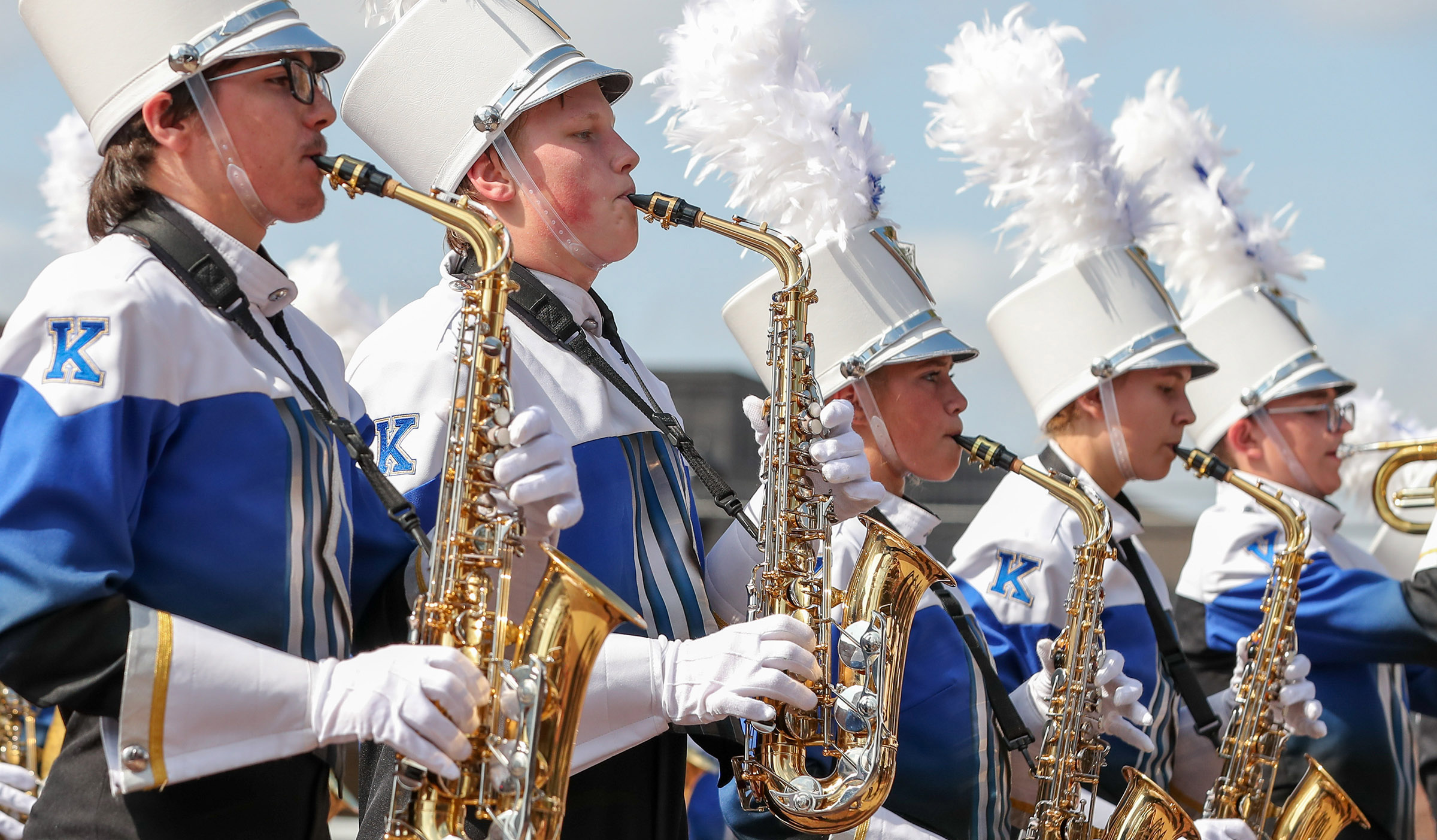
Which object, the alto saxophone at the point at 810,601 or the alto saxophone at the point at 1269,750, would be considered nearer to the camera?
the alto saxophone at the point at 810,601

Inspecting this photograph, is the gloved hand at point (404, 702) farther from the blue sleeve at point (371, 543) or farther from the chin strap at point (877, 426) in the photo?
the chin strap at point (877, 426)

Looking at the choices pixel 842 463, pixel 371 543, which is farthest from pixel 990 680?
pixel 371 543

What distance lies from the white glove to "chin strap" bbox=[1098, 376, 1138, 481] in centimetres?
135

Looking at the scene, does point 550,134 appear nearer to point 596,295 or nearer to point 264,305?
point 596,295

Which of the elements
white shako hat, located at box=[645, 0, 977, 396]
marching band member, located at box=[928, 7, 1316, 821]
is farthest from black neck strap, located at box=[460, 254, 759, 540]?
marching band member, located at box=[928, 7, 1316, 821]

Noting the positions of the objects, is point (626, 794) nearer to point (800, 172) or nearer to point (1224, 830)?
point (800, 172)

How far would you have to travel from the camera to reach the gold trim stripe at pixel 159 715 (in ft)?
7.87

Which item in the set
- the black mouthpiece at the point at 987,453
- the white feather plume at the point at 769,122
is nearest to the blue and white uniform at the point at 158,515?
the white feather plume at the point at 769,122

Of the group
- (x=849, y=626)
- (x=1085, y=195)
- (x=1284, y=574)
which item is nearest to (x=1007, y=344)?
(x=1085, y=195)

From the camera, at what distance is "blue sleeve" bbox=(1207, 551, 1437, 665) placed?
6.28m

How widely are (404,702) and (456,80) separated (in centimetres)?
185

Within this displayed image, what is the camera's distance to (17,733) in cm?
460

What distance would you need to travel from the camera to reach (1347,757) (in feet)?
20.7

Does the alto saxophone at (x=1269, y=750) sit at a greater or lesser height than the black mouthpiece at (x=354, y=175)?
lesser
